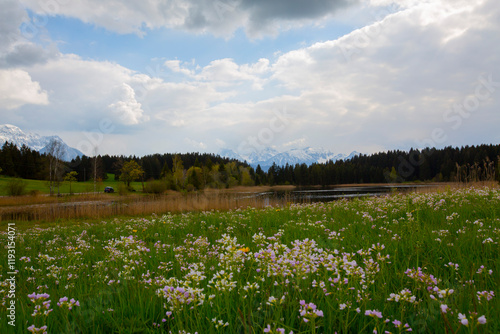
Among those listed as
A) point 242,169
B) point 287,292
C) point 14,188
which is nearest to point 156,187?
point 14,188

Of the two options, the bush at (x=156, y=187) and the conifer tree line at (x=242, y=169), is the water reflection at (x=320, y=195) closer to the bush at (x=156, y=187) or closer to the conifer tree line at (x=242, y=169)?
the bush at (x=156, y=187)

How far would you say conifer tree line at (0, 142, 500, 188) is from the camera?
7625 centimetres

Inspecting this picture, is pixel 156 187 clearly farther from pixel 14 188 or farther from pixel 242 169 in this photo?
pixel 242 169

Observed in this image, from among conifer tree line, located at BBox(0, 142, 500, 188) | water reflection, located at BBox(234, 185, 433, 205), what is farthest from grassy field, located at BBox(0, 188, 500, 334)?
conifer tree line, located at BBox(0, 142, 500, 188)

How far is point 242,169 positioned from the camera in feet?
323

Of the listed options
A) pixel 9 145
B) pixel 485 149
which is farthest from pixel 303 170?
pixel 9 145

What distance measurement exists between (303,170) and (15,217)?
11782 cm

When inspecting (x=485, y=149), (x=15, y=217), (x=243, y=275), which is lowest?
(x=15, y=217)

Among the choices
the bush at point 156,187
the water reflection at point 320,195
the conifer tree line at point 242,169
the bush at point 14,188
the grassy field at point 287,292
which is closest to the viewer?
the grassy field at point 287,292

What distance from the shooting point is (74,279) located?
3.63 m

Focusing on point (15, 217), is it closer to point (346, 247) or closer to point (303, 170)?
point (346, 247)

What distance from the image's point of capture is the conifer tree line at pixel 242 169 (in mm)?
76250

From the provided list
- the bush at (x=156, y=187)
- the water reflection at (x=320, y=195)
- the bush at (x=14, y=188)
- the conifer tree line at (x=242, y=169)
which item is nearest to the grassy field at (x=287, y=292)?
the water reflection at (x=320, y=195)

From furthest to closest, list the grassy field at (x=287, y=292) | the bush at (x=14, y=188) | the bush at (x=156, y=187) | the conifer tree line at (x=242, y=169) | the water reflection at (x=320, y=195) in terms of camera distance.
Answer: the conifer tree line at (x=242, y=169), the bush at (x=156, y=187), the bush at (x=14, y=188), the water reflection at (x=320, y=195), the grassy field at (x=287, y=292)
